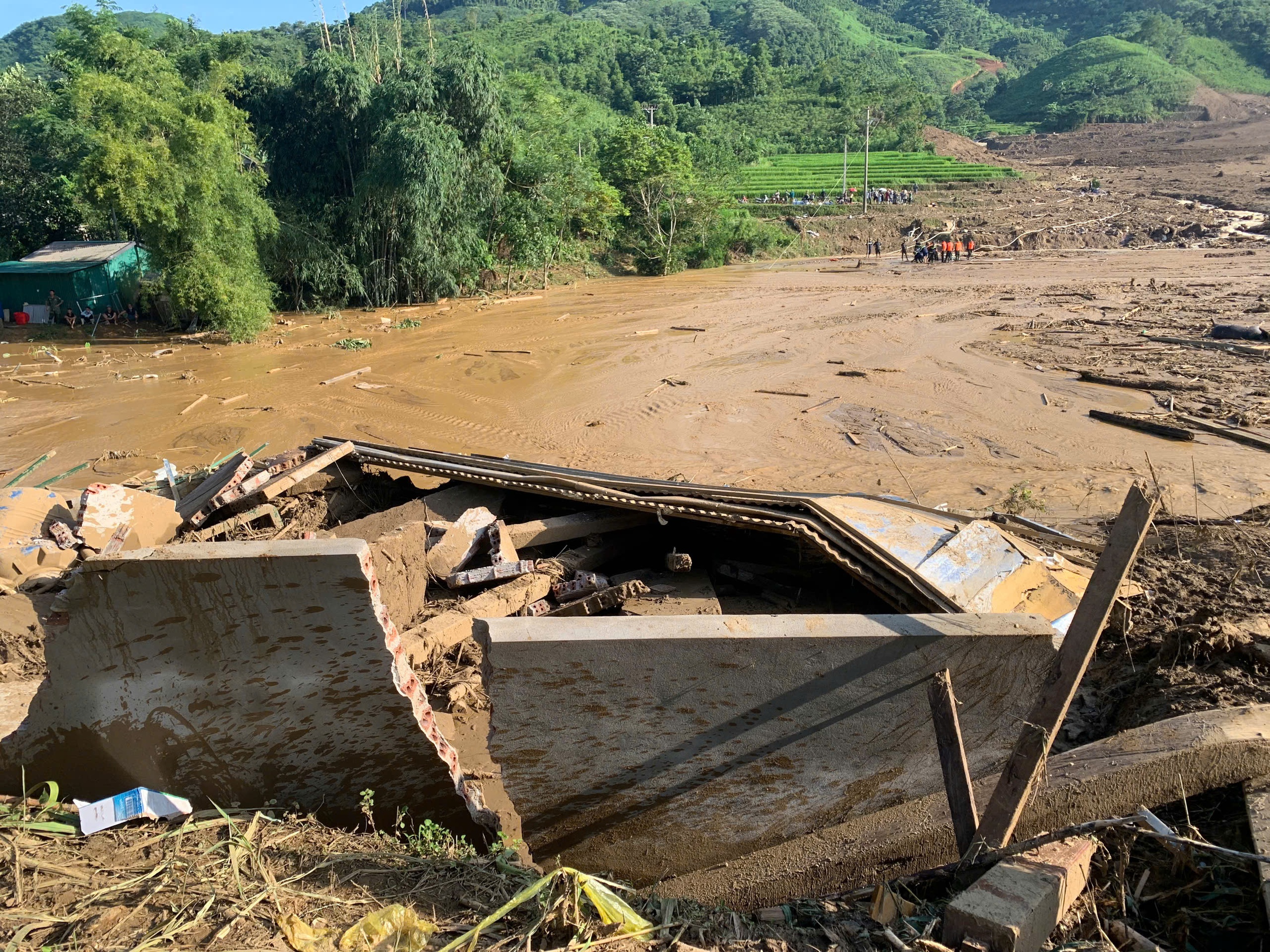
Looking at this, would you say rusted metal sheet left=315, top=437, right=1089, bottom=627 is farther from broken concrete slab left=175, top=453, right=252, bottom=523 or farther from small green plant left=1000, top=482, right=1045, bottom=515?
small green plant left=1000, top=482, right=1045, bottom=515

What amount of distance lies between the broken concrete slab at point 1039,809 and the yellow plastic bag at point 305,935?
1057mm

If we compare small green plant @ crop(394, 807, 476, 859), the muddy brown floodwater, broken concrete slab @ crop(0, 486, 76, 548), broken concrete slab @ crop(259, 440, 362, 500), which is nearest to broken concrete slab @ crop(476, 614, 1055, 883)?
small green plant @ crop(394, 807, 476, 859)

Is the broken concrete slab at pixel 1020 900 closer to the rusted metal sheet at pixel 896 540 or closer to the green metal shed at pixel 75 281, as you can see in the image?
the rusted metal sheet at pixel 896 540

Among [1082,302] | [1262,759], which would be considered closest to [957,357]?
[1082,302]

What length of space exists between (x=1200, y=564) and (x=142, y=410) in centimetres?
1511

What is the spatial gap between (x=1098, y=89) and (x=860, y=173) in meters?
44.1

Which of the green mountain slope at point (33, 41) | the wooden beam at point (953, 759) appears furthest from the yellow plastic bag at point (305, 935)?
the green mountain slope at point (33, 41)

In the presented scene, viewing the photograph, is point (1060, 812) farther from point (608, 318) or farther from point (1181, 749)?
point (608, 318)


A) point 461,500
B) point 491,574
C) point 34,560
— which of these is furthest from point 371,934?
point 34,560

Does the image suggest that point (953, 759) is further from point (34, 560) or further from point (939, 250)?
point (939, 250)

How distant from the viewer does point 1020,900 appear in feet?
8.73

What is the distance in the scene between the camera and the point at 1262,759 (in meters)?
3.23

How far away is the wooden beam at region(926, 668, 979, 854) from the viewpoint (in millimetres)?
2873

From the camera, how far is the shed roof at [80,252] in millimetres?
22188
